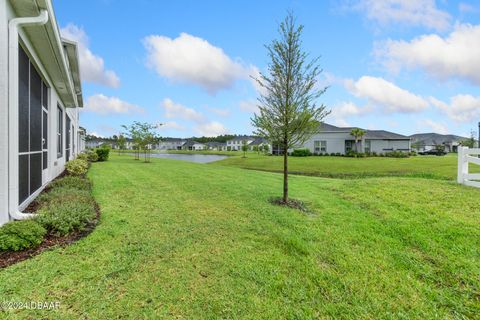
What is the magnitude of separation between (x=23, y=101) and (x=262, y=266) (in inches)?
236

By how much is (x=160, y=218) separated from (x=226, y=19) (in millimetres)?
10603

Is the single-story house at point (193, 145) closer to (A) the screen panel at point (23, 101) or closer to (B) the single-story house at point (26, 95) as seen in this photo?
(B) the single-story house at point (26, 95)

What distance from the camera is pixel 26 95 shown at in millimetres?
5777

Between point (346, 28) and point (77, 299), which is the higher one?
point (346, 28)

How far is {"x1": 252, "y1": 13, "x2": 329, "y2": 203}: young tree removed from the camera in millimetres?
6883

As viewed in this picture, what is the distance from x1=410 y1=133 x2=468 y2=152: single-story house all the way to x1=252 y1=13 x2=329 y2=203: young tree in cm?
7367

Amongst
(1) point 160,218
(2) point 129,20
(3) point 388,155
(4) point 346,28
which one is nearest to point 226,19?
(2) point 129,20

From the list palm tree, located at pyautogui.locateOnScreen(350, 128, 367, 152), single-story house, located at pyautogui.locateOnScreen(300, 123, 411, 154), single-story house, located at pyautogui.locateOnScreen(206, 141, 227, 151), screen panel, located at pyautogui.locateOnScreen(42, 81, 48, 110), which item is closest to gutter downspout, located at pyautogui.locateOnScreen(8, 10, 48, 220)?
screen panel, located at pyautogui.locateOnScreen(42, 81, 48, 110)

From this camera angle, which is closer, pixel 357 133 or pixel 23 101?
pixel 23 101

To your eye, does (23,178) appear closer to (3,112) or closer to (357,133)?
(3,112)

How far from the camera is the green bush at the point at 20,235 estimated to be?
11.9 feet

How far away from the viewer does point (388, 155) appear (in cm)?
3641

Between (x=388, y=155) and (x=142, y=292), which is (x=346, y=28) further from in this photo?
(x=388, y=155)

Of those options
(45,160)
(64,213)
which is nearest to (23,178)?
(64,213)
